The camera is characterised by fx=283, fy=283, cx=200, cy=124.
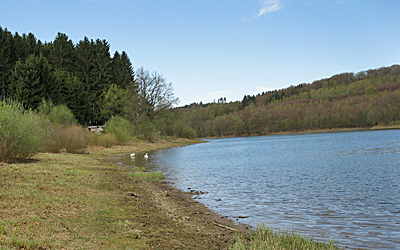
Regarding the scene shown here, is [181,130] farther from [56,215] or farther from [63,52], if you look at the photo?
[56,215]

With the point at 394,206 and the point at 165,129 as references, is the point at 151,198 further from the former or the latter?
the point at 165,129

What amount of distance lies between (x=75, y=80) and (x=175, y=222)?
54.1 meters

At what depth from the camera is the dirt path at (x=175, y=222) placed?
631 centimetres

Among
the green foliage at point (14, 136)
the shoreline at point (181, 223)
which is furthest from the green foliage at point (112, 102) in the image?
the shoreline at point (181, 223)

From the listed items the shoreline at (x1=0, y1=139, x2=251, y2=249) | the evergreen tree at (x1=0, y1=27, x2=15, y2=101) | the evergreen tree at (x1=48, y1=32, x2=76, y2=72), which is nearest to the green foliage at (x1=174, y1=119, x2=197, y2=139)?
the evergreen tree at (x1=48, y1=32, x2=76, y2=72)

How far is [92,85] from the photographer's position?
6475cm

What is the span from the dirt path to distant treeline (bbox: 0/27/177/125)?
3202 cm

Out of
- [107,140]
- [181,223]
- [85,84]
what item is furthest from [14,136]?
[85,84]

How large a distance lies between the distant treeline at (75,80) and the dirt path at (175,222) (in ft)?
105

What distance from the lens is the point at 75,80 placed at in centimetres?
5528

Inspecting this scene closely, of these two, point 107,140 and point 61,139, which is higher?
point 61,139

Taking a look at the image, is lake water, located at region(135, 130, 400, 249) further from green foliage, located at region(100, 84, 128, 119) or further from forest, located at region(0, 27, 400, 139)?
green foliage, located at region(100, 84, 128, 119)

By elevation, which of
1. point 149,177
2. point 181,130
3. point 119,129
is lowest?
point 149,177

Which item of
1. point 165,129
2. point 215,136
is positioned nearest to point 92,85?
point 165,129
